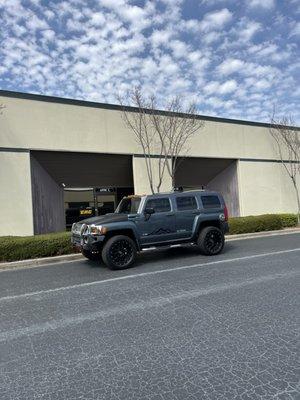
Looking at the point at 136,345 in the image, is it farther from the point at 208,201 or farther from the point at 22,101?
the point at 22,101

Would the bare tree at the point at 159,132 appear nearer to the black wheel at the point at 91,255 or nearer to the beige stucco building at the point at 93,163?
the beige stucco building at the point at 93,163

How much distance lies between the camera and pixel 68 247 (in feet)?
36.3

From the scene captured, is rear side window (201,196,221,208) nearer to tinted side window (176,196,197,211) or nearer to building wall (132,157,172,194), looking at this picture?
tinted side window (176,196,197,211)

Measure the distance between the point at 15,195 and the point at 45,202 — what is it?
7.14 ft

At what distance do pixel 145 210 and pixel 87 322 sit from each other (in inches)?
182

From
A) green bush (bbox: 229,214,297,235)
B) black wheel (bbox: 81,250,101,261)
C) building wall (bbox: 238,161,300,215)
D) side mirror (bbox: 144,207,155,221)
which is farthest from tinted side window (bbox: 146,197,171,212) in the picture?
building wall (bbox: 238,161,300,215)

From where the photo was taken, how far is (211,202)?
1055cm

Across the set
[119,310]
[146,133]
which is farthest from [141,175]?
[119,310]

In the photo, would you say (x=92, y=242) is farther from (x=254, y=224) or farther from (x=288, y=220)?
(x=288, y=220)

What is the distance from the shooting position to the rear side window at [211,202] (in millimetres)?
10422

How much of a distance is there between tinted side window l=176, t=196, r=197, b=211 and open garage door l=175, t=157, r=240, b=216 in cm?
862

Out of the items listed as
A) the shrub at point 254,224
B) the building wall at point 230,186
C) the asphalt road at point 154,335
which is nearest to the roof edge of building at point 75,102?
the building wall at point 230,186

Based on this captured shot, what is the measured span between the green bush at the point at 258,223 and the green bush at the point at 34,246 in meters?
7.01

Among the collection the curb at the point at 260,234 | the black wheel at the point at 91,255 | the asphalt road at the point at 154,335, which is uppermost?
the black wheel at the point at 91,255
